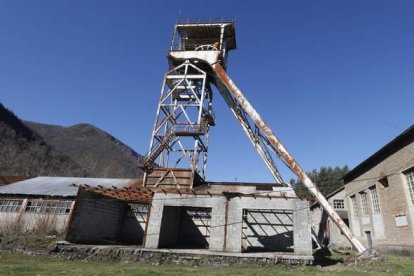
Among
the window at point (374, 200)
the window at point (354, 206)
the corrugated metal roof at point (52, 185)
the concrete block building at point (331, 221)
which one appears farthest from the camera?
the concrete block building at point (331, 221)

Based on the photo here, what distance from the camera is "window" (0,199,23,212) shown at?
22.8m

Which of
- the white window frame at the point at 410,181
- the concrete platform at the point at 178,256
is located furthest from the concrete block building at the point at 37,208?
the white window frame at the point at 410,181

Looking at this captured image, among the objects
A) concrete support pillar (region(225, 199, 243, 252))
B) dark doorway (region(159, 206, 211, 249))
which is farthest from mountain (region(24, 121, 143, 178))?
concrete support pillar (region(225, 199, 243, 252))

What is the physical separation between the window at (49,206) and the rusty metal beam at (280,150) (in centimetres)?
1517

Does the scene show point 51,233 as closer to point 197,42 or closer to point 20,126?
point 197,42

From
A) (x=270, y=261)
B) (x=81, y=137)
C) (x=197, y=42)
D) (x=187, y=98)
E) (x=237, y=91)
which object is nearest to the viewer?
(x=270, y=261)

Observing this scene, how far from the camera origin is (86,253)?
53.1ft

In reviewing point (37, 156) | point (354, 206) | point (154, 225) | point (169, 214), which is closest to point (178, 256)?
point (154, 225)

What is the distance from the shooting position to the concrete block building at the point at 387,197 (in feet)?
60.6

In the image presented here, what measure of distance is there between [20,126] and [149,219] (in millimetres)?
74055

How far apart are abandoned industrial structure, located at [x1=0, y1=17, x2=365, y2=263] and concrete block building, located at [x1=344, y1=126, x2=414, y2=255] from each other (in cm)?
477

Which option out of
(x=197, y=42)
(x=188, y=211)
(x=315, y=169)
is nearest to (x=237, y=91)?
(x=197, y=42)

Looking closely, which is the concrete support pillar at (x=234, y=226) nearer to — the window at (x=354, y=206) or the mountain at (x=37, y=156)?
the mountain at (x=37, y=156)

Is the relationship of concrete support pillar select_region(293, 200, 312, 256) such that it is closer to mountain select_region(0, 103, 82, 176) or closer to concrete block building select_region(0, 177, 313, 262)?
concrete block building select_region(0, 177, 313, 262)
